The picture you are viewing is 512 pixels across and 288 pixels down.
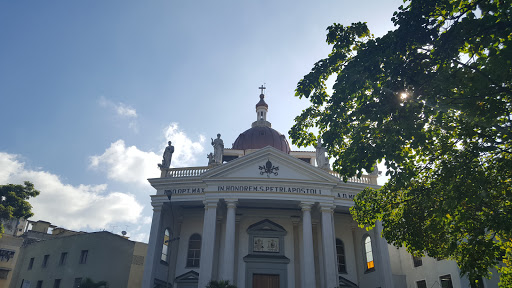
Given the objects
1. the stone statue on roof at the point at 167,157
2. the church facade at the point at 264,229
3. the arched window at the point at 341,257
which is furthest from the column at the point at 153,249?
the arched window at the point at 341,257

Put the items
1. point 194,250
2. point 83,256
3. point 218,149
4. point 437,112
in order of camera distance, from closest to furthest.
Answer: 1. point 437,112
2. point 194,250
3. point 218,149
4. point 83,256

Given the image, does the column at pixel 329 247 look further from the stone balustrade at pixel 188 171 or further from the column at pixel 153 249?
the column at pixel 153 249

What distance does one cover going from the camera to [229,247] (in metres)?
20.2

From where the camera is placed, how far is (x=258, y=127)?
35625 mm

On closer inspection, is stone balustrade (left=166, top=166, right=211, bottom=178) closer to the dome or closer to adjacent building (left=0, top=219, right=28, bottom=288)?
the dome

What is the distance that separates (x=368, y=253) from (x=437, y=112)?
678 inches

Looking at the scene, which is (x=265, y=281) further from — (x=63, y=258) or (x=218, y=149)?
(x=63, y=258)

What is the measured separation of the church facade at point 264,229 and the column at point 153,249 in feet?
0.18

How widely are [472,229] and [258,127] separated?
26795mm

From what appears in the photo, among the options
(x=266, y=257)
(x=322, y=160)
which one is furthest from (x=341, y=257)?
(x=322, y=160)

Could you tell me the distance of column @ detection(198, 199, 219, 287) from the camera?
19453mm

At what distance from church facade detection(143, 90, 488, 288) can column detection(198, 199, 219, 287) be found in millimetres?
54

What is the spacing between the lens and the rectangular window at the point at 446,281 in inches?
778

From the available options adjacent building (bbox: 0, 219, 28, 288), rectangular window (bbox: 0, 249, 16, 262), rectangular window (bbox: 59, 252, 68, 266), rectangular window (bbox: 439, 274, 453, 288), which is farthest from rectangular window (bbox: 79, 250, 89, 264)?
rectangular window (bbox: 439, 274, 453, 288)
